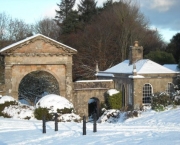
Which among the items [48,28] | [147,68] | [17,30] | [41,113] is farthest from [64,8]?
[41,113]

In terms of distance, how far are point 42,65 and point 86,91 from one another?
4.77m

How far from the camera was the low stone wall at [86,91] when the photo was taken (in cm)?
3186

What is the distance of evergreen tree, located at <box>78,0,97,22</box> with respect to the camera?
2441 inches

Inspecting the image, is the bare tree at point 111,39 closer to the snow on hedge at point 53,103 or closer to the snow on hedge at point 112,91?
the snow on hedge at point 112,91

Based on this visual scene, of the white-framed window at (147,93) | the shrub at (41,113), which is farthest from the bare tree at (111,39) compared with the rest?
the shrub at (41,113)

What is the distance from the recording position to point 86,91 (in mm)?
32312

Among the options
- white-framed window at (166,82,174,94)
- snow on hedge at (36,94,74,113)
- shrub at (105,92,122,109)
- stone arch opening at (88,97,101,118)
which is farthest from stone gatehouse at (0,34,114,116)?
snow on hedge at (36,94,74,113)

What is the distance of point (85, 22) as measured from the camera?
61.1 m

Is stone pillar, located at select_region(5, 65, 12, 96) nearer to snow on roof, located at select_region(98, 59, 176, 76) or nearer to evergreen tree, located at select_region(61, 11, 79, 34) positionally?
snow on roof, located at select_region(98, 59, 176, 76)

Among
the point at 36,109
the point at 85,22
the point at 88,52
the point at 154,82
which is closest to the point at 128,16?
the point at 88,52

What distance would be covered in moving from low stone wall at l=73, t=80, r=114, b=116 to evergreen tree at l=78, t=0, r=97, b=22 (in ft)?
101

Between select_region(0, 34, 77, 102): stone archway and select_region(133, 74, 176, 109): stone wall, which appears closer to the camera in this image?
select_region(133, 74, 176, 109): stone wall

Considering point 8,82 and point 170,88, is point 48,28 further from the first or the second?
point 170,88

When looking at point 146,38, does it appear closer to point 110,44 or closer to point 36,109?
point 110,44
